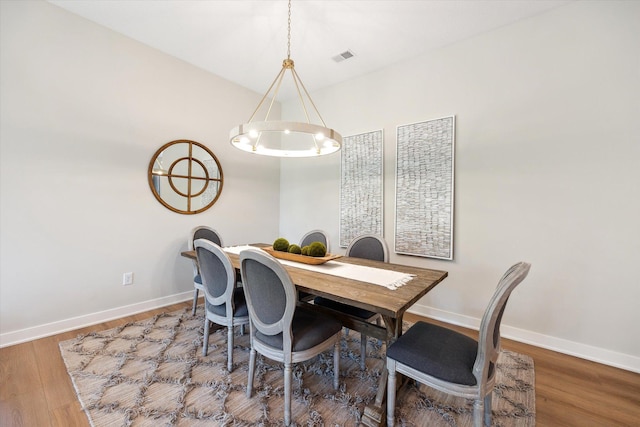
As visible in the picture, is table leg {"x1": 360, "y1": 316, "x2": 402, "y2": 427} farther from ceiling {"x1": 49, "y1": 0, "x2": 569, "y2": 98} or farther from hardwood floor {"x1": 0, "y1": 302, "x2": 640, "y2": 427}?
ceiling {"x1": 49, "y1": 0, "x2": 569, "y2": 98}

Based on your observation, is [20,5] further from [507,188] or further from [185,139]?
[507,188]

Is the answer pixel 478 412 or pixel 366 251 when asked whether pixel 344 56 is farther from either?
pixel 478 412

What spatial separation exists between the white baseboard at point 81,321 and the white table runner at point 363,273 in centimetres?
190

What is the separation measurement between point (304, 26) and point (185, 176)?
217 cm

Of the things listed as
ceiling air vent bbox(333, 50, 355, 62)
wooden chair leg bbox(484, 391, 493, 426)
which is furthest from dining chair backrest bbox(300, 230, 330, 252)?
ceiling air vent bbox(333, 50, 355, 62)

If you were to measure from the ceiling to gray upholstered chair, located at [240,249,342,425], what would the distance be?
2280 mm

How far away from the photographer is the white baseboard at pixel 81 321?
224 cm

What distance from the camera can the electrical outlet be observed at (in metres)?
2.84

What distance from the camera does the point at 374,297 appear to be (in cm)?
141

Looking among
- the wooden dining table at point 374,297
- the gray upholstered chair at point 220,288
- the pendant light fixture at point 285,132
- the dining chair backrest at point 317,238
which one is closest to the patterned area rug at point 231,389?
the wooden dining table at point 374,297

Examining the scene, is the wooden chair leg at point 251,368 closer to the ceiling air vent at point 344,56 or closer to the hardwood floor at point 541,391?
the hardwood floor at point 541,391

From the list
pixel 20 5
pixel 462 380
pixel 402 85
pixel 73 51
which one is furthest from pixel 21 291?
pixel 402 85

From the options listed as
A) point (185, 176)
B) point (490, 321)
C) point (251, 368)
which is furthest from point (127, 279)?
point (490, 321)

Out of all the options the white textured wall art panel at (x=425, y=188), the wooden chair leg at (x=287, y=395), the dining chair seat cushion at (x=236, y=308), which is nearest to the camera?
the wooden chair leg at (x=287, y=395)
